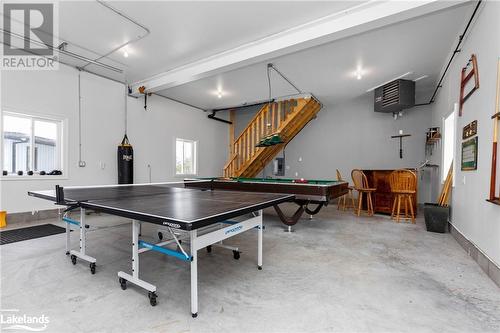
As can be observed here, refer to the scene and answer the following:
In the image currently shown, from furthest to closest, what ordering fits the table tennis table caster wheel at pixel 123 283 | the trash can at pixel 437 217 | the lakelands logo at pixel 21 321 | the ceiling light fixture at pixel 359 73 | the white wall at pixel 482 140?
the ceiling light fixture at pixel 359 73 < the trash can at pixel 437 217 < the white wall at pixel 482 140 < the table tennis table caster wheel at pixel 123 283 < the lakelands logo at pixel 21 321

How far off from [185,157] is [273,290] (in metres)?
7.46

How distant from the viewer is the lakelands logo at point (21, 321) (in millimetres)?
1751

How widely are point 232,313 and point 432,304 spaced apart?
175cm

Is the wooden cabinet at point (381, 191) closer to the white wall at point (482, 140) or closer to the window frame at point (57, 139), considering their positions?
the white wall at point (482, 140)

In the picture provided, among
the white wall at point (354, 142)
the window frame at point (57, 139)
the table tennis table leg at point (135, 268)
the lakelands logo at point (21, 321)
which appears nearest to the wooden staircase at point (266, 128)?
the white wall at point (354, 142)

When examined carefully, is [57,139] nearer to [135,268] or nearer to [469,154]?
[135,268]

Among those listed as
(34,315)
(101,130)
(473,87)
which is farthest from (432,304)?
(101,130)

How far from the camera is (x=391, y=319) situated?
1.85 meters

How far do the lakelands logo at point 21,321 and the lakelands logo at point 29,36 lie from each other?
408cm

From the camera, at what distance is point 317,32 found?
149 inches

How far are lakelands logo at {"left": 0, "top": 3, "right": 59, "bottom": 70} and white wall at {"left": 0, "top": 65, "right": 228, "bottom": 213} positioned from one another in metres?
0.22

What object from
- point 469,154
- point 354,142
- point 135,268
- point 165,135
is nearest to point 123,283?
point 135,268

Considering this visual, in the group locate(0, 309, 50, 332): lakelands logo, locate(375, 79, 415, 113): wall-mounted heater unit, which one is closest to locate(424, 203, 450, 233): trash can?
locate(375, 79, 415, 113): wall-mounted heater unit

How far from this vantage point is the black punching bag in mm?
6281
